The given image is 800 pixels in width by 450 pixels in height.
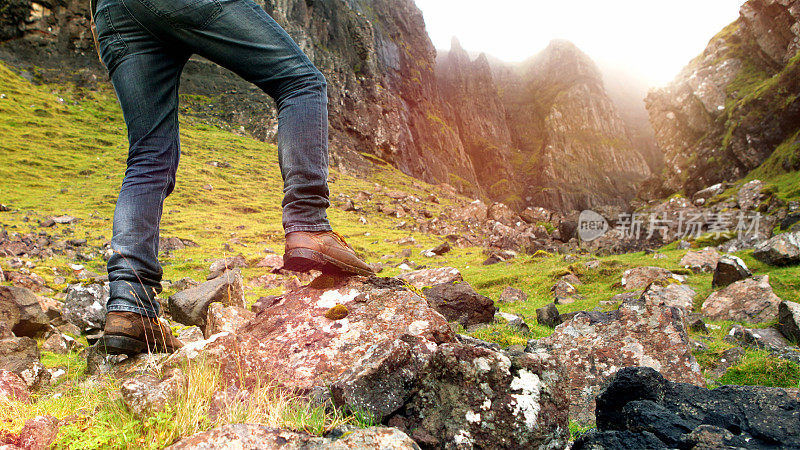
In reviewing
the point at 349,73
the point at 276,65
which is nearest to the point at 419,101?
the point at 349,73

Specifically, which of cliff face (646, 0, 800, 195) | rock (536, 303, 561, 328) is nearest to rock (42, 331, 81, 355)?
rock (536, 303, 561, 328)

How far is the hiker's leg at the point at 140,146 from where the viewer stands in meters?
2.16

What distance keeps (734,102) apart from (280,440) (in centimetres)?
4933

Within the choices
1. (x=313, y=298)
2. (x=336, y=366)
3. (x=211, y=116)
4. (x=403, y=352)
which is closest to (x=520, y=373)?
(x=403, y=352)

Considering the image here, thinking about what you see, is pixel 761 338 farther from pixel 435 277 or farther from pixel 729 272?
pixel 435 277

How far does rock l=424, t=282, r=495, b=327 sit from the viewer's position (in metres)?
6.73

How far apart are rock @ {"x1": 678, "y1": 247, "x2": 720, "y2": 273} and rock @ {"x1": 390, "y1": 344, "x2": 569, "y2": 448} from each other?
38.3 feet

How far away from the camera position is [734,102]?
37938 millimetres

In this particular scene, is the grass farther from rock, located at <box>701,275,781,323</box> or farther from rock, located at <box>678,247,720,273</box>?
rock, located at <box>678,247,720,273</box>

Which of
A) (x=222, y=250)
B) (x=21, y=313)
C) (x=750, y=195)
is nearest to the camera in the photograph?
(x=21, y=313)

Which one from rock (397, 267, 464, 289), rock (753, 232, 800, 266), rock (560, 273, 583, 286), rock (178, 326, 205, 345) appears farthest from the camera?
rock (560, 273, 583, 286)

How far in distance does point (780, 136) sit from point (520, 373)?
40069mm

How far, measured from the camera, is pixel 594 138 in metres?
108

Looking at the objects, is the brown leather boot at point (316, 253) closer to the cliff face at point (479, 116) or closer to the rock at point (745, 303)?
the rock at point (745, 303)
